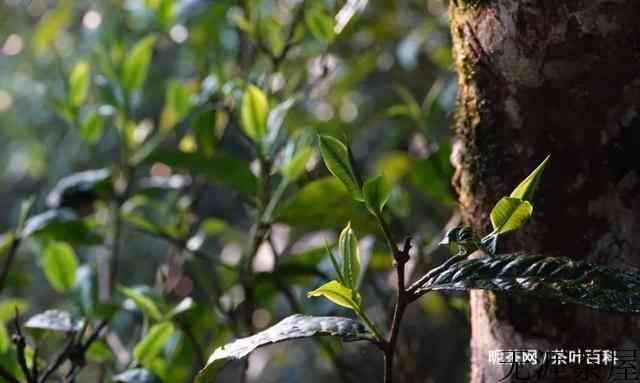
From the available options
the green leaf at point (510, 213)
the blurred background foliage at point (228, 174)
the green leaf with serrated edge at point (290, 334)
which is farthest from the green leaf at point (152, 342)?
the green leaf at point (510, 213)

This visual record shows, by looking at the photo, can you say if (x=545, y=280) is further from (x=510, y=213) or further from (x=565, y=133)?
(x=565, y=133)

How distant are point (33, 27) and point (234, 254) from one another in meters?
0.93

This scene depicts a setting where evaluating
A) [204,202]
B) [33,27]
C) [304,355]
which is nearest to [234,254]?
[304,355]

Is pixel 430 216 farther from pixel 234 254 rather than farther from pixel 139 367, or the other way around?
pixel 139 367

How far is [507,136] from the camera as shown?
2.45 feet

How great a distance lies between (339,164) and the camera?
66 centimetres

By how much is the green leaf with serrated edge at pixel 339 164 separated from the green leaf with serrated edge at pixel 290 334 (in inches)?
3.6

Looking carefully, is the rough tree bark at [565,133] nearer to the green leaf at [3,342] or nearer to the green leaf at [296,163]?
the green leaf at [296,163]

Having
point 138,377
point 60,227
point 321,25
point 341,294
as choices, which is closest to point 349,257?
point 341,294

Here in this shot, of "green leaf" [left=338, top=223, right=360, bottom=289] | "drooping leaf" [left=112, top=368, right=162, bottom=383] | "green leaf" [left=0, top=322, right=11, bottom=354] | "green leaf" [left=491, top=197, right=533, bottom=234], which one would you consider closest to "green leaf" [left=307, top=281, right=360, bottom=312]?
"green leaf" [left=338, top=223, right=360, bottom=289]

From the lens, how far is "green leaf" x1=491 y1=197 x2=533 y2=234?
0.63 meters

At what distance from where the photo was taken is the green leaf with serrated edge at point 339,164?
66cm

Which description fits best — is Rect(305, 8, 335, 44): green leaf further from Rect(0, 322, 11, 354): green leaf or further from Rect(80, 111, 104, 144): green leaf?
Rect(0, 322, 11, 354): green leaf

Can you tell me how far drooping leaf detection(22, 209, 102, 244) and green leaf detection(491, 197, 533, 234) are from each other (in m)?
0.63
